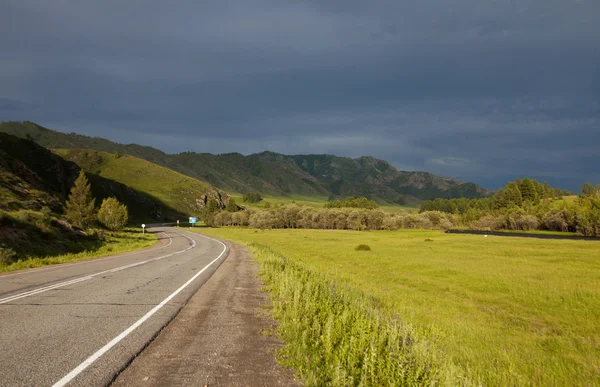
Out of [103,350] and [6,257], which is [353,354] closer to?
[103,350]

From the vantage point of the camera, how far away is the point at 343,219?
158000mm

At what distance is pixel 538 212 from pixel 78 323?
169m

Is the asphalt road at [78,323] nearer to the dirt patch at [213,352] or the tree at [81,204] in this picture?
the dirt patch at [213,352]

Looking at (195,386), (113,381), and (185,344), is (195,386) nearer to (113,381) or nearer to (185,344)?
(113,381)

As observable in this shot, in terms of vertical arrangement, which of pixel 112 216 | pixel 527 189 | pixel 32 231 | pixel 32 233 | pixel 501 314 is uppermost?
pixel 527 189

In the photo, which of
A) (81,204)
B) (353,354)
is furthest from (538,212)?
(353,354)

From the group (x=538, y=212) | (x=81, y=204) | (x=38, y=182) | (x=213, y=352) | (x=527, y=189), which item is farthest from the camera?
(x=527, y=189)

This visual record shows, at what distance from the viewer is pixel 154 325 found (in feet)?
30.3

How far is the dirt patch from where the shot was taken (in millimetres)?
6168

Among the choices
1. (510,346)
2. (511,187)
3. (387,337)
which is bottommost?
(510,346)

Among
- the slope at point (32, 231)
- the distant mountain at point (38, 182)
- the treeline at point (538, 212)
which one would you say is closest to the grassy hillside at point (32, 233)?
the slope at point (32, 231)

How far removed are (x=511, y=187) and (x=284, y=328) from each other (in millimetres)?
207370

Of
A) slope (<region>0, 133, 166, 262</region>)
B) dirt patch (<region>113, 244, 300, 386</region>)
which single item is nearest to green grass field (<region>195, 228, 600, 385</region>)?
dirt patch (<region>113, 244, 300, 386</region>)

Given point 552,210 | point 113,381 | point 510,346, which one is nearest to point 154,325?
point 113,381
